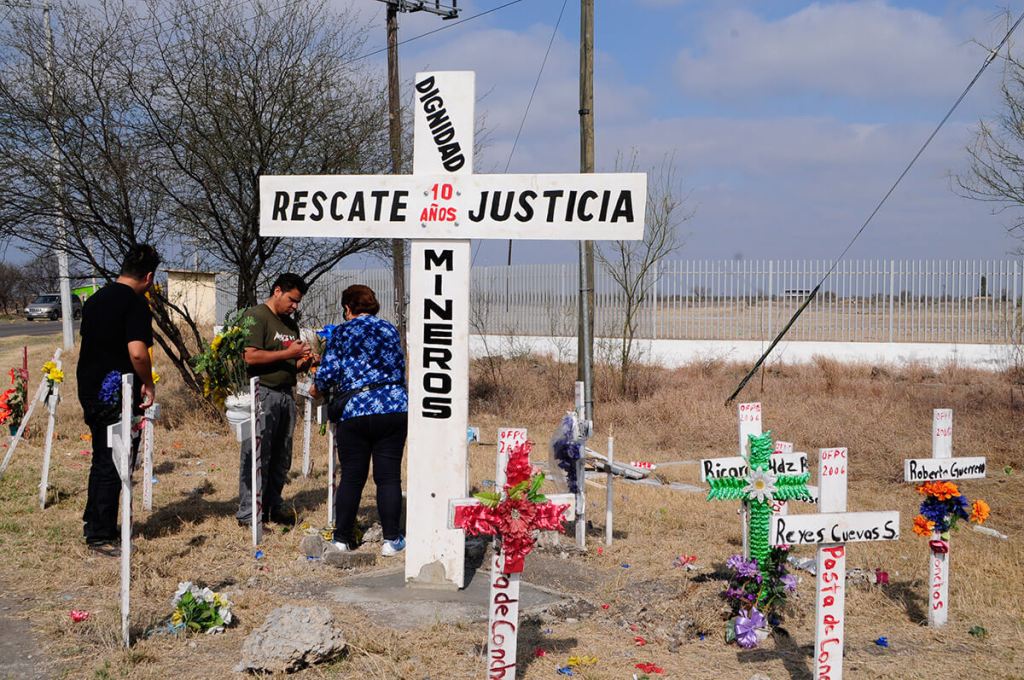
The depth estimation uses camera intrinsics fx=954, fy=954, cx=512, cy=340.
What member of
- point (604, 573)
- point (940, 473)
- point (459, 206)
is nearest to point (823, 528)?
point (940, 473)

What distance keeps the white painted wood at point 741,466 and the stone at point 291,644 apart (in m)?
2.23

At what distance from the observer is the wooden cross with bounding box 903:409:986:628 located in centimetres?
530

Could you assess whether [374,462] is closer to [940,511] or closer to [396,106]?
[940,511]

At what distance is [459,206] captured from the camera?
5688 millimetres

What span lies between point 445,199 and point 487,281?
1641 cm

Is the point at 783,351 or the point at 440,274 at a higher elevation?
the point at 440,274

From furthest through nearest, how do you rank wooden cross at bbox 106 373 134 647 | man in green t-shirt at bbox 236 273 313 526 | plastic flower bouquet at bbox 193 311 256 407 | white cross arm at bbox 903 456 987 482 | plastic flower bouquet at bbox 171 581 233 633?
plastic flower bouquet at bbox 193 311 256 407 < man in green t-shirt at bbox 236 273 313 526 < white cross arm at bbox 903 456 987 482 < plastic flower bouquet at bbox 171 581 233 633 < wooden cross at bbox 106 373 134 647

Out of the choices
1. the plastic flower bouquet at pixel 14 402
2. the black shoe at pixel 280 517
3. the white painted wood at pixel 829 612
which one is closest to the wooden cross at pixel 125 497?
the black shoe at pixel 280 517

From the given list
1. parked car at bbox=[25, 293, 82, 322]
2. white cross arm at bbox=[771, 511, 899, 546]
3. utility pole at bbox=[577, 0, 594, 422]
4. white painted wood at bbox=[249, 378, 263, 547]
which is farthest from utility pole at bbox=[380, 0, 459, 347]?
parked car at bbox=[25, 293, 82, 322]

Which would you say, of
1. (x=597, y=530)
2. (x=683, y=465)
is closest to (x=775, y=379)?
(x=683, y=465)

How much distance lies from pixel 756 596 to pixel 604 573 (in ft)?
4.24

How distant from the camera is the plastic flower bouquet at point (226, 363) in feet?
25.3

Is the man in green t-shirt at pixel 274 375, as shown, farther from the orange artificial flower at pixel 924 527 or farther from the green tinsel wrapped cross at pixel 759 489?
the orange artificial flower at pixel 924 527

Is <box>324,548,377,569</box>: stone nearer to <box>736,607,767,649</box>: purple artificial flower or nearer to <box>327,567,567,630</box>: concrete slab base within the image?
<box>327,567,567,630</box>: concrete slab base
